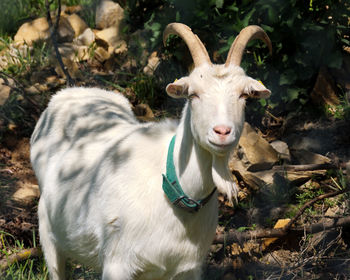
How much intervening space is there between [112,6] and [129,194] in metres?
5.24

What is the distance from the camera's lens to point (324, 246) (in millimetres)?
4297

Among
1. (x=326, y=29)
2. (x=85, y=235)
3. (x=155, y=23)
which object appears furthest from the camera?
(x=155, y=23)

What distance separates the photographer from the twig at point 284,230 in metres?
4.16

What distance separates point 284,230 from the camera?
4199 millimetres

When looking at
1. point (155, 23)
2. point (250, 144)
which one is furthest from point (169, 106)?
point (250, 144)

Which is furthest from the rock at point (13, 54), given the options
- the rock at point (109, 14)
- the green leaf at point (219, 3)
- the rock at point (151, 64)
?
the green leaf at point (219, 3)

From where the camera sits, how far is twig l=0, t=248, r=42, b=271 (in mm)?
4191

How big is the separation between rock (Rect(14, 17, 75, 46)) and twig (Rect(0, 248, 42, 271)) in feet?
12.1

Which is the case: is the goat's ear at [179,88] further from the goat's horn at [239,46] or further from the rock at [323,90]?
the rock at [323,90]

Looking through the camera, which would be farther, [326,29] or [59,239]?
[326,29]

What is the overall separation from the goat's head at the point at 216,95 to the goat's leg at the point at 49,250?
5.39 feet

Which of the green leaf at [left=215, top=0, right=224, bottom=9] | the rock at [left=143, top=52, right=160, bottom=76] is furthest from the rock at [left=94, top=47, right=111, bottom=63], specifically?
the green leaf at [left=215, top=0, right=224, bottom=9]

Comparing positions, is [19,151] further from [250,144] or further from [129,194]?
[129,194]

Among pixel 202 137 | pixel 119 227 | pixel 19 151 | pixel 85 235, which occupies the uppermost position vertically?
pixel 202 137
